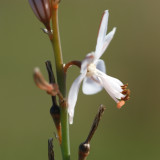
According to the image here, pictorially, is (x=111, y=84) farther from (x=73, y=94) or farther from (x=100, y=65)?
(x=73, y=94)

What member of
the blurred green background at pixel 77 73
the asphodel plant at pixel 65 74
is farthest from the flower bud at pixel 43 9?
the blurred green background at pixel 77 73

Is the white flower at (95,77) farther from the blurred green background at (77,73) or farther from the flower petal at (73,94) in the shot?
the blurred green background at (77,73)

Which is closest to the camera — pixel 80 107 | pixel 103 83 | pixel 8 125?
pixel 103 83

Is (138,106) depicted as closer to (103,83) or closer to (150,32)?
(150,32)

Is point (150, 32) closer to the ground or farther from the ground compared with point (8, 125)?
farther from the ground

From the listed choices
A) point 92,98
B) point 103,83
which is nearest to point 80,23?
point 92,98

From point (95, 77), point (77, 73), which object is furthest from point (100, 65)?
point (77, 73)
